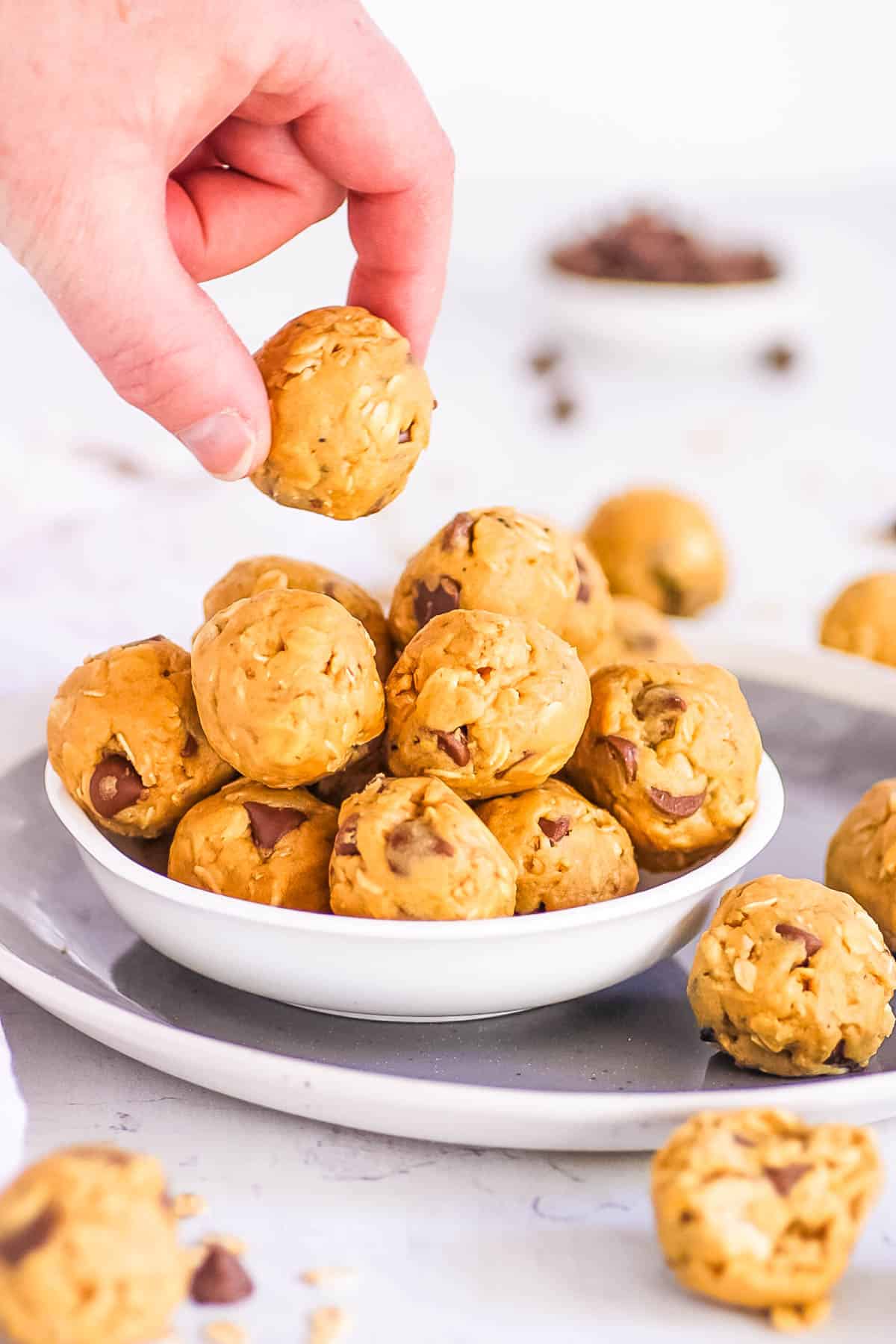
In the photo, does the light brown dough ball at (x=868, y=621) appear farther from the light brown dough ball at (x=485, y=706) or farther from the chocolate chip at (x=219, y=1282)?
the chocolate chip at (x=219, y=1282)

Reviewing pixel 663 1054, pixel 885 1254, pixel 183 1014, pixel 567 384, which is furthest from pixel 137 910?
pixel 567 384

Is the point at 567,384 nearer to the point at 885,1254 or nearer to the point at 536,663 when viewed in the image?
the point at 536,663

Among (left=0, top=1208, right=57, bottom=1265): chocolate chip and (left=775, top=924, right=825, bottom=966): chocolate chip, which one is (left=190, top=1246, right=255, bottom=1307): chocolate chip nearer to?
(left=0, top=1208, right=57, bottom=1265): chocolate chip

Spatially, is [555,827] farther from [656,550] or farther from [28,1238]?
[656,550]

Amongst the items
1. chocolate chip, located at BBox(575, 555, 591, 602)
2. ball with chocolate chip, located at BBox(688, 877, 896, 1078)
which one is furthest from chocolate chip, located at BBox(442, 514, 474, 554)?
ball with chocolate chip, located at BBox(688, 877, 896, 1078)

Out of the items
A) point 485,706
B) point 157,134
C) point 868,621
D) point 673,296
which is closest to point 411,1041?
point 485,706
